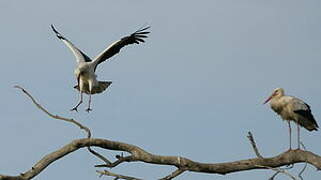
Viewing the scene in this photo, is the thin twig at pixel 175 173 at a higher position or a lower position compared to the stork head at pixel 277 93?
lower

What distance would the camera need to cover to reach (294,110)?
14258 millimetres

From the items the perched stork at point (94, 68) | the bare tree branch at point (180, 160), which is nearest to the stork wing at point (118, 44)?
the perched stork at point (94, 68)

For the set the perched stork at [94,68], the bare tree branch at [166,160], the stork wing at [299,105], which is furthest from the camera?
the perched stork at [94,68]

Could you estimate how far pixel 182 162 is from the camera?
33.7ft

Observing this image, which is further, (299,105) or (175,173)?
(299,105)

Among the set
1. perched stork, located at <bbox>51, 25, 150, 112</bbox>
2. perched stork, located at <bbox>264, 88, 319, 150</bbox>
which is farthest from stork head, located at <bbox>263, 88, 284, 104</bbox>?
perched stork, located at <bbox>51, 25, 150, 112</bbox>

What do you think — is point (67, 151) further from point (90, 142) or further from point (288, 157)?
point (288, 157)

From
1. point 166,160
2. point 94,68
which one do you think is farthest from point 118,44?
point 166,160

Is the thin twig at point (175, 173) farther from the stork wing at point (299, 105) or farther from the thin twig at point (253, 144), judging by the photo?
the stork wing at point (299, 105)

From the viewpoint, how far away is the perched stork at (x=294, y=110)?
14188 mm

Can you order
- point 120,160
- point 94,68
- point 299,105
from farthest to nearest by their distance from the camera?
point 94,68 < point 299,105 < point 120,160

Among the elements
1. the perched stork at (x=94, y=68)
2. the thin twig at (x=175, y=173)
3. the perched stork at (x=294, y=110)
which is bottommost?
the thin twig at (x=175, y=173)

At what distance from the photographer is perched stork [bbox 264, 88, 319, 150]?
46.5 feet

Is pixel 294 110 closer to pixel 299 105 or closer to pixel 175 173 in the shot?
pixel 299 105
